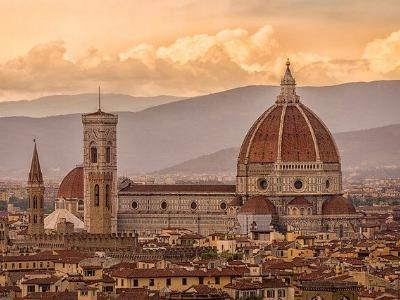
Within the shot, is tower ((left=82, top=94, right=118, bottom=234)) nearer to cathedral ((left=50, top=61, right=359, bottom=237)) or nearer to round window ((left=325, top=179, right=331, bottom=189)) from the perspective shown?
cathedral ((left=50, top=61, right=359, bottom=237))

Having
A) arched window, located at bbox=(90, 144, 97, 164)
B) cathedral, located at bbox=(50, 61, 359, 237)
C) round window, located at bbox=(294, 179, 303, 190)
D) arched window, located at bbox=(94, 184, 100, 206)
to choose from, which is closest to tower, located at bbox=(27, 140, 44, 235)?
cathedral, located at bbox=(50, 61, 359, 237)

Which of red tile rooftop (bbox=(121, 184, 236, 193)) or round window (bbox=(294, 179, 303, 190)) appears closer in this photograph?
round window (bbox=(294, 179, 303, 190))

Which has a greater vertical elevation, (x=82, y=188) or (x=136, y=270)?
(x=82, y=188)

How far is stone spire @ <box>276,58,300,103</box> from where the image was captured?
165675mm

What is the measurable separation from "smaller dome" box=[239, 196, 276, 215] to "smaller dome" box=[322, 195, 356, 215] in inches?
157

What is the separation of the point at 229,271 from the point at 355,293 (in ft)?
68.9

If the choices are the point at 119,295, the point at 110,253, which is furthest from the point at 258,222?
the point at 119,295

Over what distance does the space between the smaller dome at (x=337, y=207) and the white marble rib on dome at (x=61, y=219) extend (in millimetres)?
18604

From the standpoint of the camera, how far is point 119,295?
7425 cm

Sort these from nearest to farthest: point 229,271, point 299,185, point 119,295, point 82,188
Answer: point 119,295
point 229,271
point 299,185
point 82,188

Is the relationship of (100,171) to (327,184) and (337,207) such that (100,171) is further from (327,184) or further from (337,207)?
(337,207)

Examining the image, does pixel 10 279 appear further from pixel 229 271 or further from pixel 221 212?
pixel 221 212

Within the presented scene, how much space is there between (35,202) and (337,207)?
912 inches

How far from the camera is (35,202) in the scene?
15062cm
